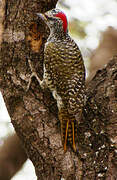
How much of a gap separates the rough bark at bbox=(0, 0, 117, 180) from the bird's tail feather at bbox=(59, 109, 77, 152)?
43 millimetres

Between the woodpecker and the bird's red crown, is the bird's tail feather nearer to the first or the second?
the woodpecker

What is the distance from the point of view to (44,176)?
2926 mm

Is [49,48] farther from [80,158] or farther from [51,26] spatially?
[80,158]

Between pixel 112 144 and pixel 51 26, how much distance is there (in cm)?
119

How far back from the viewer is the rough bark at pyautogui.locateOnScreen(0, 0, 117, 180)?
2865mm

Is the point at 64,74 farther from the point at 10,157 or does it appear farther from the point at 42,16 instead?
the point at 10,157

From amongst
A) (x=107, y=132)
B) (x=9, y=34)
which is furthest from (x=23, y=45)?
→ (x=107, y=132)

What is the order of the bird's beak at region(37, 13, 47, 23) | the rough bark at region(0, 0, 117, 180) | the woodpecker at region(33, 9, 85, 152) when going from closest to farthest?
1. the rough bark at region(0, 0, 117, 180)
2. the woodpecker at region(33, 9, 85, 152)
3. the bird's beak at region(37, 13, 47, 23)

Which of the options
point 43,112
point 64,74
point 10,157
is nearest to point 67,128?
point 43,112

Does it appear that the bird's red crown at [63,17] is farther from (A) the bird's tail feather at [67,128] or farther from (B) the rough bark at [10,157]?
(B) the rough bark at [10,157]

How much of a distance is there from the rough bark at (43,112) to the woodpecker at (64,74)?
58 millimetres

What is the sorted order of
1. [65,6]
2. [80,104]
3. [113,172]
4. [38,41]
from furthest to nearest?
[65,6] → [38,41] → [80,104] → [113,172]

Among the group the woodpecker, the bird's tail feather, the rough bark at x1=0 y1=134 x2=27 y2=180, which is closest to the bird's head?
the woodpecker

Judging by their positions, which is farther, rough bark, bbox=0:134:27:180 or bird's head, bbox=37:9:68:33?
rough bark, bbox=0:134:27:180
